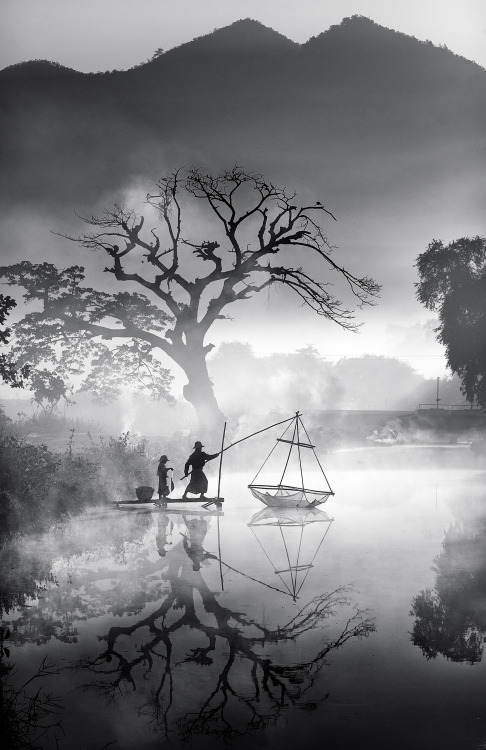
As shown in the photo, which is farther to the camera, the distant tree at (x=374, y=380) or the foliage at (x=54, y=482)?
the distant tree at (x=374, y=380)

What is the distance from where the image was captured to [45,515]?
60.8 ft

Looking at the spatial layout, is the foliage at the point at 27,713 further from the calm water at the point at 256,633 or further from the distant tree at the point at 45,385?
the distant tree at the point at 45,385

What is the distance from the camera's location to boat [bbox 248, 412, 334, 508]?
20.7 metres

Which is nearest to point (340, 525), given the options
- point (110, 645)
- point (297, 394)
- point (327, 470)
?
point (110, 645)

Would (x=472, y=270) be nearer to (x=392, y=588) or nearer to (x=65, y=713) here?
(x=392, y=588)

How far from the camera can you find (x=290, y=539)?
1759 centimetres

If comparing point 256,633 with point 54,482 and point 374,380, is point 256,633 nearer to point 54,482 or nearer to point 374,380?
point 54,482

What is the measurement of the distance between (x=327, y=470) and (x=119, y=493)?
617 inches

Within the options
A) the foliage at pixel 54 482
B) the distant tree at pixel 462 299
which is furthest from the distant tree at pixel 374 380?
the foliage at pixel 54 482

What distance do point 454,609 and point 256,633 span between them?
3.54 metres

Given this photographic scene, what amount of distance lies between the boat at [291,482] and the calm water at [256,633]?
162cm

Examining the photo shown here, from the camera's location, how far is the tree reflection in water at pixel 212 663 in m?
7.38

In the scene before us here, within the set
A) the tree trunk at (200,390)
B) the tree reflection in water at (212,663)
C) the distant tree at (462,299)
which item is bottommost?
the tree reflection in water at (212,663)

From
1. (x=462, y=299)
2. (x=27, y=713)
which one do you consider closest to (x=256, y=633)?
(x=27, y=713)
